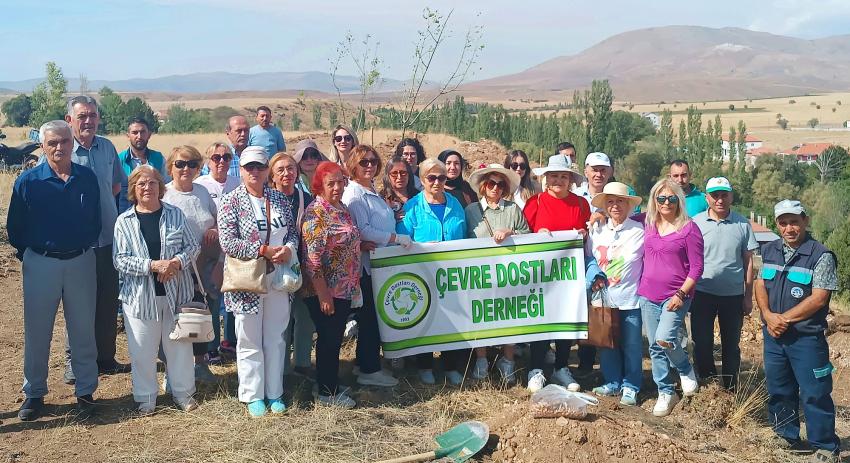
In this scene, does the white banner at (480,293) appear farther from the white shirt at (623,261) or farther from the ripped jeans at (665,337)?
the ripped jeans at (665,337)

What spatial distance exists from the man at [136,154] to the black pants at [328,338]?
199cm

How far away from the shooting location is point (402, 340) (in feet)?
21.2

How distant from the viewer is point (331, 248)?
566cm

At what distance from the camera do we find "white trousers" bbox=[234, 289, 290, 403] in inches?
219

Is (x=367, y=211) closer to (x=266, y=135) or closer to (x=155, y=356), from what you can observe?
(x=155, y=356)

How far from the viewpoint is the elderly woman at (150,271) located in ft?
18.0

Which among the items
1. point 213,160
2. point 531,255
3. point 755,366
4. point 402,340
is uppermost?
point 213,160

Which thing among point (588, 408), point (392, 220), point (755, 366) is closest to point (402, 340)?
point (392, 220)

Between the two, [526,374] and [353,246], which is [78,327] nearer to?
[353,246]

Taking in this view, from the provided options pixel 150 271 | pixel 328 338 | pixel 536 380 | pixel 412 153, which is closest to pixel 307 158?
pixel 412 153

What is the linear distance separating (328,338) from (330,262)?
631 mm

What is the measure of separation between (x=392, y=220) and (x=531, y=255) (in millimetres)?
1239

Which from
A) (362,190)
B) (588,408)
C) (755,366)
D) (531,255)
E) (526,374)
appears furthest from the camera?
(755,366)

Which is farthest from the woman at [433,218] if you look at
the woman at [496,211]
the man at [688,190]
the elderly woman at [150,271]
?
the man at [688,190]
